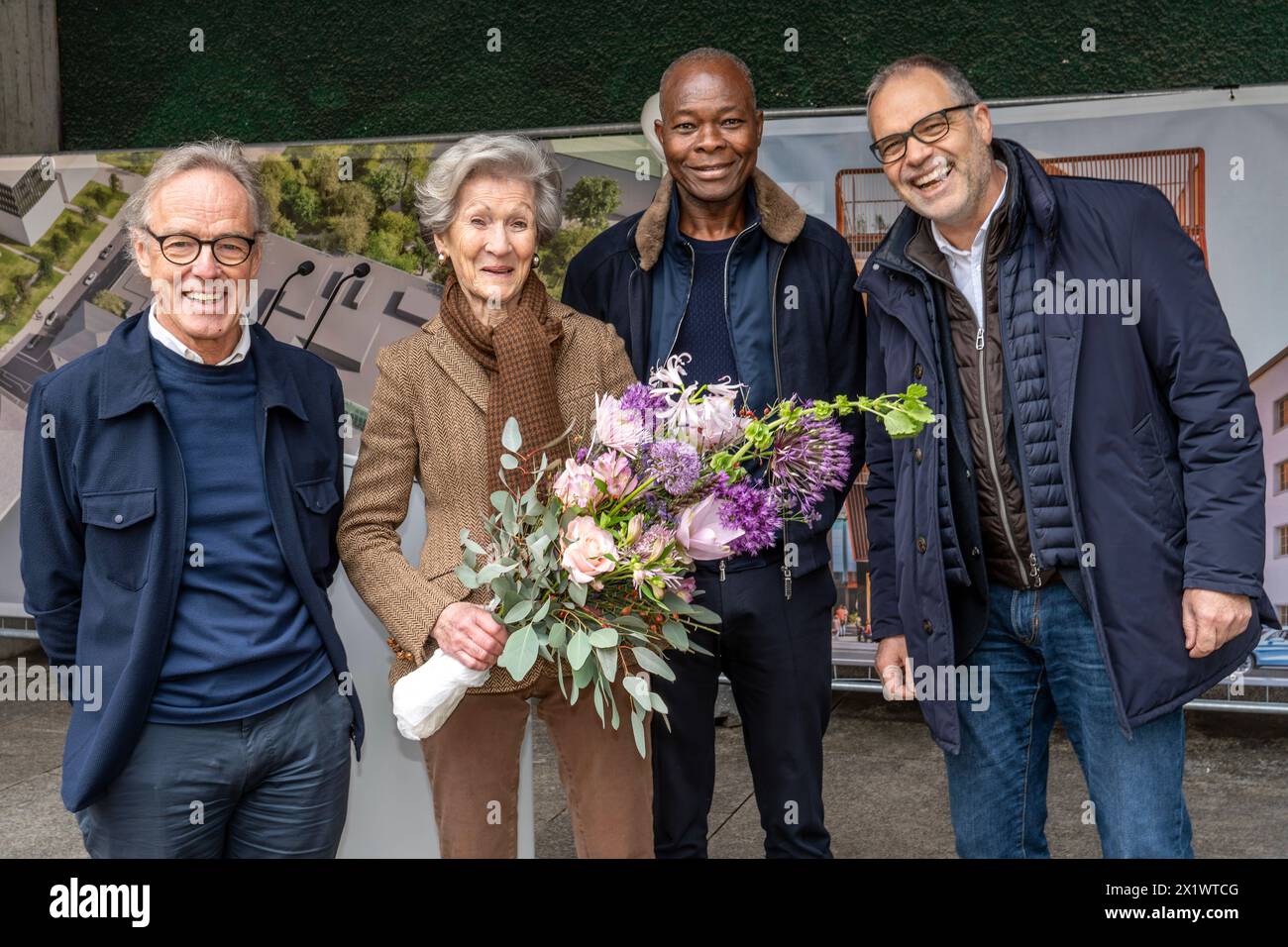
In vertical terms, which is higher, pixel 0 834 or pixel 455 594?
pixel 455 594

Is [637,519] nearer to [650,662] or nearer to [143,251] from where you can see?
[650,662]

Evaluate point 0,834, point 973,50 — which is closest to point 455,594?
point 0,834

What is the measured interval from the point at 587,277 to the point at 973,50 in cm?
266

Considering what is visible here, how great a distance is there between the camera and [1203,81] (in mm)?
4605

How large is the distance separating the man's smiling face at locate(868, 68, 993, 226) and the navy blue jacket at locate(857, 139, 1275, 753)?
7 centimetres

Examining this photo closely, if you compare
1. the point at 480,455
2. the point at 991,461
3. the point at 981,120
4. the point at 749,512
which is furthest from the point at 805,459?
the point at 981,120

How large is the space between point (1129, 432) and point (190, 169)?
A: 5.24 ft

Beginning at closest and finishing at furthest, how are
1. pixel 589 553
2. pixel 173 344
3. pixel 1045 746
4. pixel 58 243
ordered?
pixel 589 553 < pixel 173 344 < pixel 1045 746 < pixel 58 243

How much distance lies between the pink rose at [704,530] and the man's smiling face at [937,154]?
0.79 metres

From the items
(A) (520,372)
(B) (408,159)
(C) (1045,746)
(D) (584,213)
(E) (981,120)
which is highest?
(B) (408,159)

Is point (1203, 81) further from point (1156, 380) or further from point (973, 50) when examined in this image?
point (1156, 380)

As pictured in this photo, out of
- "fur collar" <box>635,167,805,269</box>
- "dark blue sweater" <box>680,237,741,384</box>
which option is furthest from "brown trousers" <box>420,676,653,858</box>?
"fur collar" <box>635,167,805,269</box>

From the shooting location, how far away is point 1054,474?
2172mm

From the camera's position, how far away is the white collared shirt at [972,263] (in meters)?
2.28
